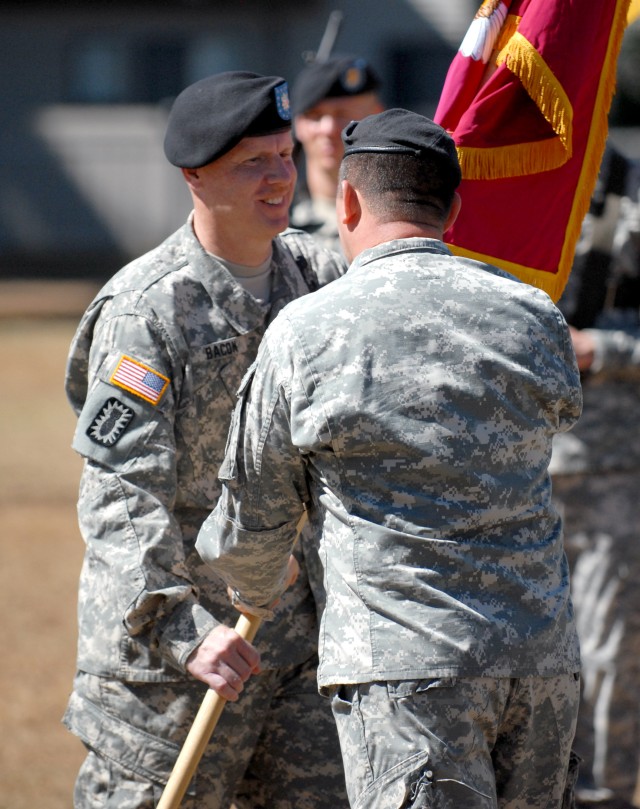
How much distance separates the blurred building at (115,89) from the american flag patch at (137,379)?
66.1 ft

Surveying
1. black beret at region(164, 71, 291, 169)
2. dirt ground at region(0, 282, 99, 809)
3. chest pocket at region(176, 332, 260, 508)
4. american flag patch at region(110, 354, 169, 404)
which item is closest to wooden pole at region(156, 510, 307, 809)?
chest pocket at region(176, 332, 260, 508)

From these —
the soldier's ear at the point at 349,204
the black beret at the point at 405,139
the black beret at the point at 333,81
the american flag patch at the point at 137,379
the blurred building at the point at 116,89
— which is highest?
the black beret at the point at 405,139

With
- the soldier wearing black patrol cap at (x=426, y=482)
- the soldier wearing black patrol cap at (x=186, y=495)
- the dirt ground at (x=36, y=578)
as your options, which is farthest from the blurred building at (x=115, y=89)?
the soldier wearing black patrol cap at (x=426, y=482)

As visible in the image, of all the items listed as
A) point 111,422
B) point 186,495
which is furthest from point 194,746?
point 111,422

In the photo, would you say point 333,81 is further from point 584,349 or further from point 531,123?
point 531,123

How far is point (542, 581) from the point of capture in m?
2.55

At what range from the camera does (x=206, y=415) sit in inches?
131

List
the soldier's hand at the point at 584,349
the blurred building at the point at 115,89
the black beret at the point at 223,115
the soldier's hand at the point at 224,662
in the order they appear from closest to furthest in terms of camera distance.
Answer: the soldier's hand at the point at 224,662, the black beret at the point at 223,115, the soldier's hand at the point at 584,349, the blurred building at the point at 115,89

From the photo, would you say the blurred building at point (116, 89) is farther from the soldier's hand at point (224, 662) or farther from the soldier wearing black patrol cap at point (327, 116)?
the soldier's hand at point (224, 662)

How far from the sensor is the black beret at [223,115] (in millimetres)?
3295

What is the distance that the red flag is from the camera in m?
3.37

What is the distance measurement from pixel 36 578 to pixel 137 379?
444 cm

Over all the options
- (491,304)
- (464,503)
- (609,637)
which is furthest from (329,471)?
(609,637)

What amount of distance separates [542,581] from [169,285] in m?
1.33
